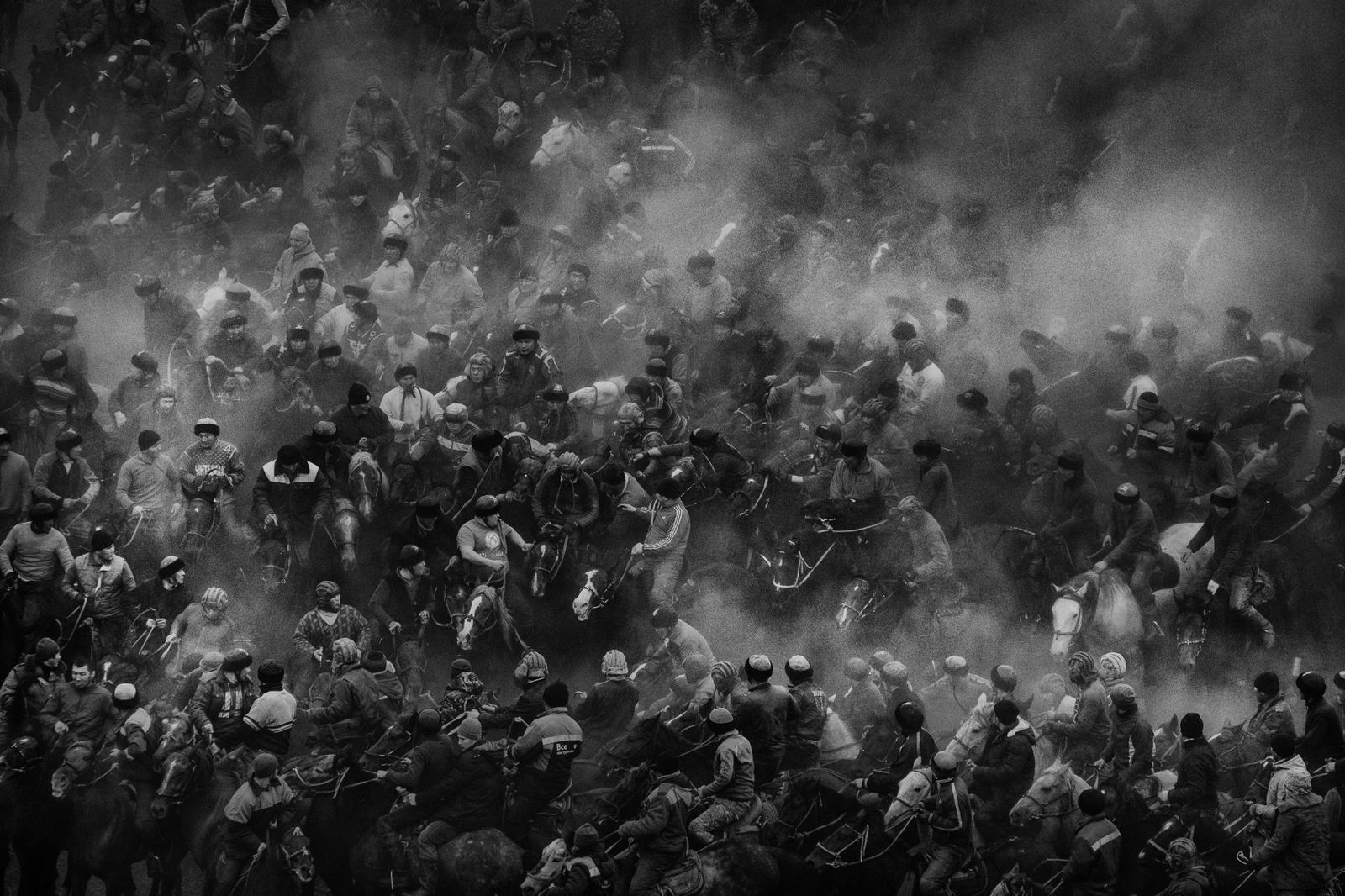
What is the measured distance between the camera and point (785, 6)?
2592 centimetres

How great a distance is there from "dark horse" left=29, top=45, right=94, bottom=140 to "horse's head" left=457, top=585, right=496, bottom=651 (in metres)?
12.3

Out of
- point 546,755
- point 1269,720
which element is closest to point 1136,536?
point 1269,720

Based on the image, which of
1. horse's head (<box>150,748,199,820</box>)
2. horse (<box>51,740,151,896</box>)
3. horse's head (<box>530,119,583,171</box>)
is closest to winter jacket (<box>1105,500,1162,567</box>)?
horse's head (<box>150,748,199,820</box>)

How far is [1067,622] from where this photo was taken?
51.3 feet

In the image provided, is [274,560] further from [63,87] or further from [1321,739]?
[63,87]

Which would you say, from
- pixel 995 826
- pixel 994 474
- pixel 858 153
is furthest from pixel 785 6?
pixel 995 826

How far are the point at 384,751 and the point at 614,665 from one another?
236 cm

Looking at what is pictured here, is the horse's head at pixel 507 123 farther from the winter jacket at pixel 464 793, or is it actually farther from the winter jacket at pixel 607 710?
the winter jacket at pixel 464 793

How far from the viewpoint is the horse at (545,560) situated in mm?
15977

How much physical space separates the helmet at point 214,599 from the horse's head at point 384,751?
2.62 m

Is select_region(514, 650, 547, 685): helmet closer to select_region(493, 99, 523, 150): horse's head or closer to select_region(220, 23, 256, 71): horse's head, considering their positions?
select_region(493, 99, 523, 150): horse's head

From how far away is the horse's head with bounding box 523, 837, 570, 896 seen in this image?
1214cm

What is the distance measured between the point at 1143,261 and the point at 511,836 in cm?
1426

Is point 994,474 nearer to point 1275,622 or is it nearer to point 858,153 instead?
point 1275,622
